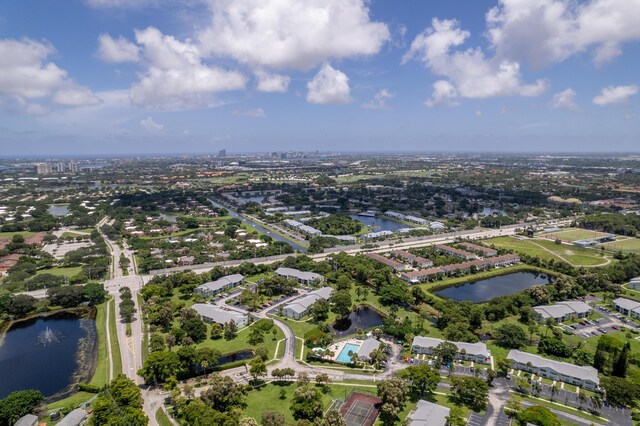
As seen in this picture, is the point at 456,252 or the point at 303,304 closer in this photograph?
the point at 303,304

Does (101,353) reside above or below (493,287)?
above

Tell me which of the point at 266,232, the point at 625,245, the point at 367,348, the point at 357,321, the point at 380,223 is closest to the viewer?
the point at 367,348

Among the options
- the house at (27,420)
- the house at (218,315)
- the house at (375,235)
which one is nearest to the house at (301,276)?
the house at (218,315)

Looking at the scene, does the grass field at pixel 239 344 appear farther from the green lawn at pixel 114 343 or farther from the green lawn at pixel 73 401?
the green lawn at pixel 73 401

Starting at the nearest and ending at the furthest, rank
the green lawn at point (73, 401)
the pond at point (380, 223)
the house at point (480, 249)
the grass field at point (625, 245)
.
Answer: the green lawn at point (73, 401)
the house at point (480, 249)
the grass field at point (625, 245)
the pond at point (380, 223)

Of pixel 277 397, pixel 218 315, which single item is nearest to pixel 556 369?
pixel 277 397

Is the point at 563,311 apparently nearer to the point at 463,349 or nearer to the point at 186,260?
the point at 463,349

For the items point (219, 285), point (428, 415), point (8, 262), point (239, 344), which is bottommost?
point (239, 344)
